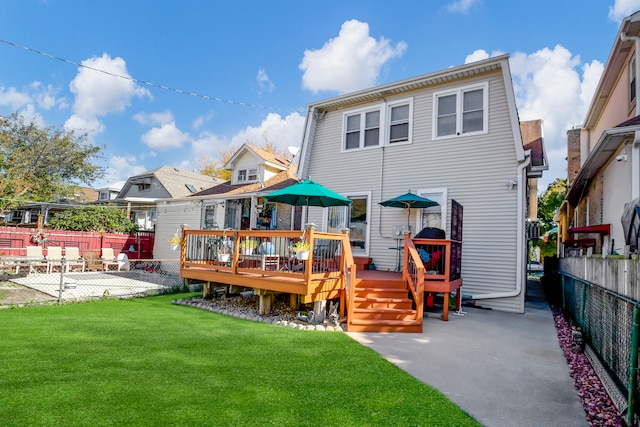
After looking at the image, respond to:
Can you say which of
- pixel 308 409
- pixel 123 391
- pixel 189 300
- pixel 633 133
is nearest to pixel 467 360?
pixel 308 409

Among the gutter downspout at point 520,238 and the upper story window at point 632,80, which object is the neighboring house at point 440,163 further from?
the upper story window at point 632,80

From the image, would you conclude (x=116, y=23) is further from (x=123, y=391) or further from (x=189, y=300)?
(x=123, y=391)

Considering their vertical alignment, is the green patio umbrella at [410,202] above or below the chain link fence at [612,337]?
above

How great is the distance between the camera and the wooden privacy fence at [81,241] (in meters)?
13.9

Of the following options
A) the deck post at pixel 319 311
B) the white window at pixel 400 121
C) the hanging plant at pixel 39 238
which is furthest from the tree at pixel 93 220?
the deck post at pixel 319 311

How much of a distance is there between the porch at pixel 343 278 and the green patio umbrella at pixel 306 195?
1032mm

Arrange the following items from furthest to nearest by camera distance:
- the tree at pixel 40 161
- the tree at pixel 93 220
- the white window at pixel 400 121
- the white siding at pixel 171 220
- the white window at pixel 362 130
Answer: the tree at pixel 40 161
the tree at pixel 93 220
the white siding at pixel 171 220
the white window at pixel 362 130
the white window at pixel 400 121

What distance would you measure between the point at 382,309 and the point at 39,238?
49.9 feet

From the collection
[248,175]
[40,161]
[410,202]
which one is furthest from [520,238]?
[40,161]

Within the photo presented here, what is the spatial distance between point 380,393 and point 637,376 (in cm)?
204

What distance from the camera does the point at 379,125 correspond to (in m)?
10.2

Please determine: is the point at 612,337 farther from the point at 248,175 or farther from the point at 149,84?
the point at 248,175

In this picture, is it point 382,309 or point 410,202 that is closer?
point 382,309

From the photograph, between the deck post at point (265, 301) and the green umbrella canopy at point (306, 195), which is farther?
the green umbrella canopy at point (306, 195)
